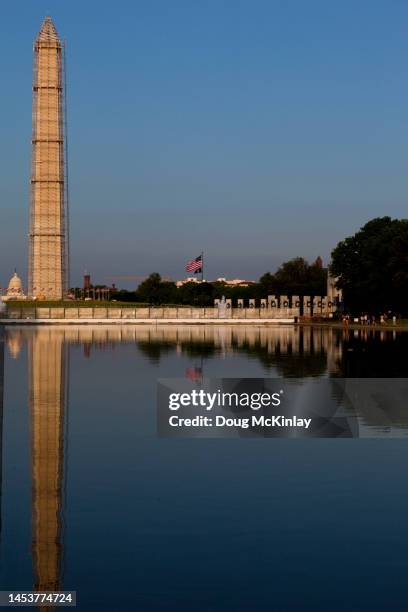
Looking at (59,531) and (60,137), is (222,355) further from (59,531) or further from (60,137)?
(60,137)

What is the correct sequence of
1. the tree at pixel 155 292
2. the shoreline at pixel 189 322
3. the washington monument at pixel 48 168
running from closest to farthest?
the shoreline at pixel 189 322 → the washington monument at pixel 48 168 → the tree at pixel 155 292

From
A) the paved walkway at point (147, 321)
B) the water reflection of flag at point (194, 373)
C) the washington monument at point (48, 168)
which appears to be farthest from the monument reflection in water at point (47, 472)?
the washington monument at point (48, 168)

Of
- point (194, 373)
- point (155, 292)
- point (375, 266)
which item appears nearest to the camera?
point (194, 373)

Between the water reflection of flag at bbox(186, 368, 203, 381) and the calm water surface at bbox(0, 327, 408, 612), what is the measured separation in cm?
815

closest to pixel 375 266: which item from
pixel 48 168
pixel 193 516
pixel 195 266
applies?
pixel 195 266

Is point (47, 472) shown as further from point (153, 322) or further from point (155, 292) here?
point (155, 292)

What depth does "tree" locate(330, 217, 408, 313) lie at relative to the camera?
8819 centimetres

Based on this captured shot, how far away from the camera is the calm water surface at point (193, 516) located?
9.82m

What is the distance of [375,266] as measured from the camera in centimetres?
9356

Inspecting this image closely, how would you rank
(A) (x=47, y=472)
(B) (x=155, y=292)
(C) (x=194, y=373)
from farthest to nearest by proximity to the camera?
1. (B) (x=155, y=292)
2. (C) (x=194, y=373)
3. (A) (x=47, y=472)

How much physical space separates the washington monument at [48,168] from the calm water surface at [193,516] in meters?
118

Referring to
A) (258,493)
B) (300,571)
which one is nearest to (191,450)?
(258,493)

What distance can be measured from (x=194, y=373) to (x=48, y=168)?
4275 inches

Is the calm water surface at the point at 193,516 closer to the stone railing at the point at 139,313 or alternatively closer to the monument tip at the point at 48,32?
the stone railing at the point at 139,313
